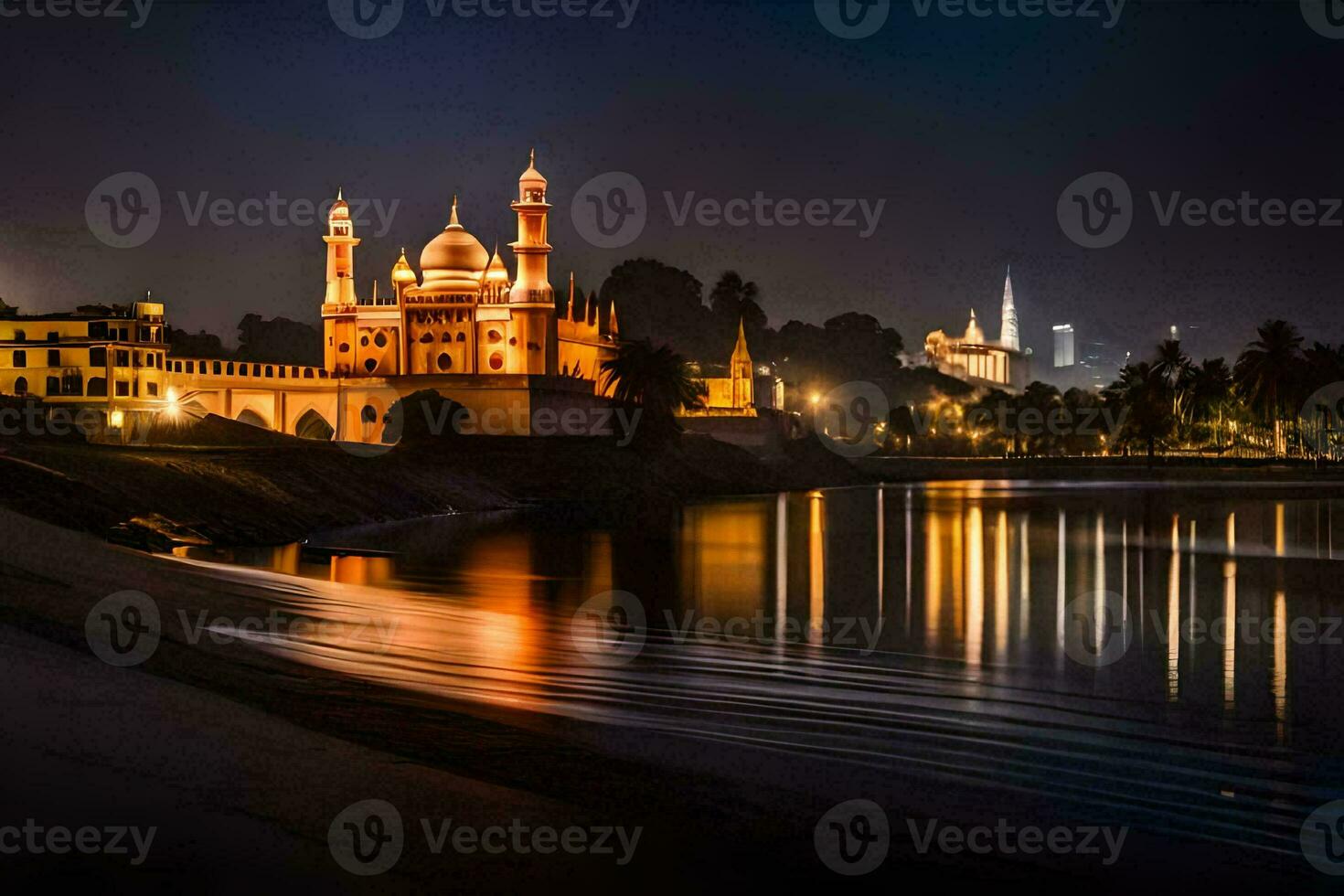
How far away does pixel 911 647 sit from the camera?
61.3 ft

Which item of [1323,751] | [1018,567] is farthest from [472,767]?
[1018,567]

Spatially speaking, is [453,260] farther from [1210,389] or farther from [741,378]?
[1210,389]

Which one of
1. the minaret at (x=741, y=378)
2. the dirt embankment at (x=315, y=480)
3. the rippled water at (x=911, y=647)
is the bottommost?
the rippled water at (x=911, y=647)

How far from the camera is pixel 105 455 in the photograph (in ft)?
111

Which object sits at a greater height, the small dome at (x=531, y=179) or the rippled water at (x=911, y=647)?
the small dome at (x=531, y=179)

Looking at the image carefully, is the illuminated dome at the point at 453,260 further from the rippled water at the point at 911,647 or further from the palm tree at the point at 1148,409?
the palm tree at the point at 1148,409

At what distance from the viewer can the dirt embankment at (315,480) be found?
91.8 feet

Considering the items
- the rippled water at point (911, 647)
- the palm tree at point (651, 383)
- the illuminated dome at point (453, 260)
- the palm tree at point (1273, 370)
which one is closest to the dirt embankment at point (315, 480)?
the palm tree at point (651, 383)

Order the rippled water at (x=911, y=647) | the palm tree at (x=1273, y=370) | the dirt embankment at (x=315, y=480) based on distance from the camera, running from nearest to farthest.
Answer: the rippled water at (x=911, y=647) → the dirt embankment at (x=315, y=480) → the palm tree at (x=1273, y=370)

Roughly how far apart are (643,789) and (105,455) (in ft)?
91.6

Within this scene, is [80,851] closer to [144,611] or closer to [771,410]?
[144,611]

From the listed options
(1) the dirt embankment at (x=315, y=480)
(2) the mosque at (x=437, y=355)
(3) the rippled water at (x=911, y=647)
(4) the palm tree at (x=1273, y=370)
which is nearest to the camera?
(3) the rippled water at (x=911, y=647)

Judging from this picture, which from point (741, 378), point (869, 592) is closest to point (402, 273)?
point (741, 378)

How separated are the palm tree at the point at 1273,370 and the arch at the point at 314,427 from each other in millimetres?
70644
